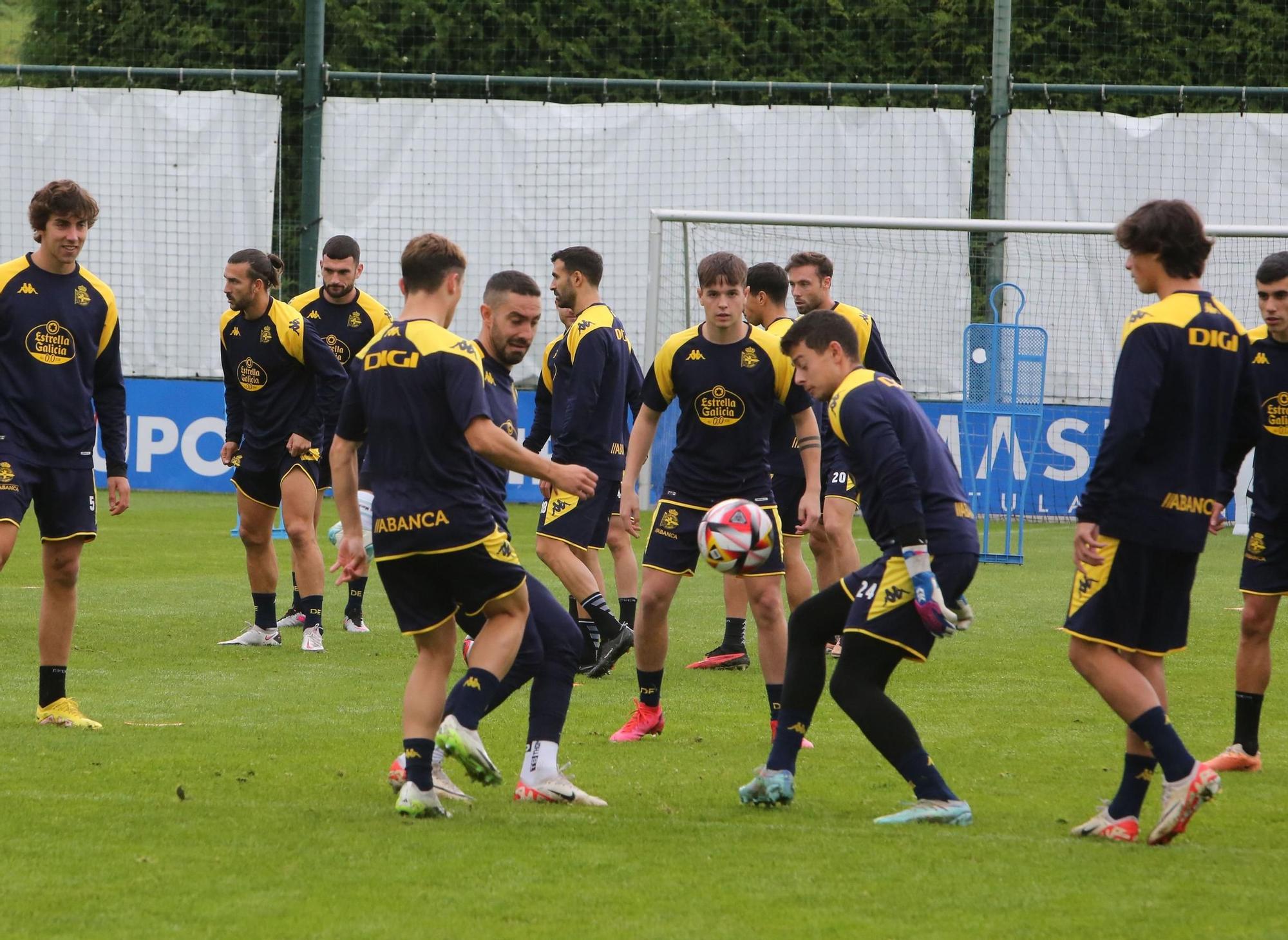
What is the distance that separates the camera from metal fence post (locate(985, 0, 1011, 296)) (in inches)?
686

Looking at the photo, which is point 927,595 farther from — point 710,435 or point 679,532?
point 710,435

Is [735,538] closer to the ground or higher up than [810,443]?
closer to the ground

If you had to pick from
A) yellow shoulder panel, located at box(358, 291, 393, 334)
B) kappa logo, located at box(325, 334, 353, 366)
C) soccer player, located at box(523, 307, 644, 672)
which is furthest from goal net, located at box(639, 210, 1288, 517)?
soccer player, located at box(523, 307, 644, 672)

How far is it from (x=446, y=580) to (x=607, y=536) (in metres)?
3.79

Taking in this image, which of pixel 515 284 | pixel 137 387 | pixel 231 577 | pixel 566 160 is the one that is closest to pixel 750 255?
pixel 566 160

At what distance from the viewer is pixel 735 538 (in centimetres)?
645

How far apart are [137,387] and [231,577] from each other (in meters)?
6.99

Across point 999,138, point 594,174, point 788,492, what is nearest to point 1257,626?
point 788,492

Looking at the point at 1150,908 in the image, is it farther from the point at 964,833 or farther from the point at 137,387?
the point at 137,387

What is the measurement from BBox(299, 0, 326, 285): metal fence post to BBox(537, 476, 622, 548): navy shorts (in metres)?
10.4

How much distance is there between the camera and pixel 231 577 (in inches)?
481

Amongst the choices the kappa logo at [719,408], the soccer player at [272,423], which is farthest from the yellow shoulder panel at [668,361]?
the soccer player at [272,423]

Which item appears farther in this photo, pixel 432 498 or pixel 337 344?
pixel 337 344

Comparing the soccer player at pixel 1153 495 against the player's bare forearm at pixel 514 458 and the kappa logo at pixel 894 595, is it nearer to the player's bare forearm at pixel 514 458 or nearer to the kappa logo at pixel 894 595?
the kappa logo at pixel 894 595
